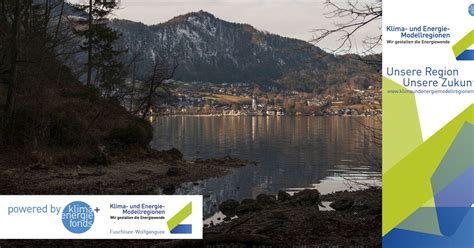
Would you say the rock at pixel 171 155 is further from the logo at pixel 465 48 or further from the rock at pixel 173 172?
the logo at pixel 465 48

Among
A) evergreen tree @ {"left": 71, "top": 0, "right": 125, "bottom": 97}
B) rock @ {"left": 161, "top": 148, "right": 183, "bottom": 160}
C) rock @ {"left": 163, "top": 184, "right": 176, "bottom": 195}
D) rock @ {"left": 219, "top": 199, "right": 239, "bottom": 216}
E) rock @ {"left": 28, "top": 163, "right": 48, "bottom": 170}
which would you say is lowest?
rock @ {"left": 219, "top": 199, "right": 239, "bottom": 216}

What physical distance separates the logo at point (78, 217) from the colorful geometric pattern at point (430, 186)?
6247 millimetres

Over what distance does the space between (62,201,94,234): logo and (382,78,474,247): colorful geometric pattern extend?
6.25 m

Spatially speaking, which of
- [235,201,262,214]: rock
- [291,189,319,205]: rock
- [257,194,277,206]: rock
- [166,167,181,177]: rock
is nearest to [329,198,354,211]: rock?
[291,189,319,205]: rock

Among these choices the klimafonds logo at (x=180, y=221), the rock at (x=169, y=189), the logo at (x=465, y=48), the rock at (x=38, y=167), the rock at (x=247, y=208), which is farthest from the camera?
the rock at (x=38, y=167)

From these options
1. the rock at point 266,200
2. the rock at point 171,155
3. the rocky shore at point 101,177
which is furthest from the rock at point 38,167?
the rock at point 171,155

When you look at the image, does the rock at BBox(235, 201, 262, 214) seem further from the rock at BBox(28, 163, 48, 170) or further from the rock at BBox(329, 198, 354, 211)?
the rock at BBox(28, 163, 48, 170)

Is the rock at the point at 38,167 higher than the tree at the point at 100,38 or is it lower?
lower

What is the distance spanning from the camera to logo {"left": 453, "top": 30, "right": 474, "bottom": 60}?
719cm

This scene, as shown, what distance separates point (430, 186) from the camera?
7293 mm

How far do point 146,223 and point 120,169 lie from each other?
1092 inches

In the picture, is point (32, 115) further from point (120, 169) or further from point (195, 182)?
point (195, 182)

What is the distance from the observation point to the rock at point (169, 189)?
31.2 m

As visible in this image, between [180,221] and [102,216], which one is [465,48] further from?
[102,216]
